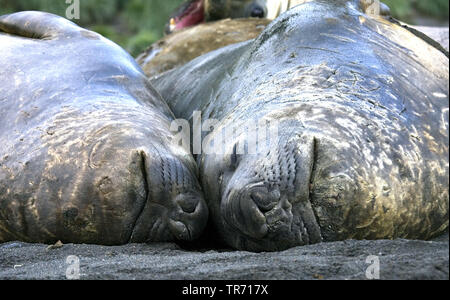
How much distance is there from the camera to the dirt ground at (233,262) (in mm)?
2516

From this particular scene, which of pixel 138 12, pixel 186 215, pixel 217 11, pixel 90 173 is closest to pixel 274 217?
pixel 186 215

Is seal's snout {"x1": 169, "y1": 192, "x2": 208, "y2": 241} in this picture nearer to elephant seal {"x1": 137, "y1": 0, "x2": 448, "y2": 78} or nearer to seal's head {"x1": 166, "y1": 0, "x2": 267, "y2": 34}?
elephant seal {"x1": 137, "y1": 0, "x2": 448, "y2": 78}

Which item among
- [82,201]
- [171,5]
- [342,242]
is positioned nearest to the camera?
[342,242]

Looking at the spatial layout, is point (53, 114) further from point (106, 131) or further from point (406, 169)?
point (406, 169)

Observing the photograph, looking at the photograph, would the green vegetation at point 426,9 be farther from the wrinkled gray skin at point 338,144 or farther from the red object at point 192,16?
the wrinkled gray skin at point 338,144

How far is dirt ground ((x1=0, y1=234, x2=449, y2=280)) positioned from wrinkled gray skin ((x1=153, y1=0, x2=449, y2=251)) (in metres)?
0.13

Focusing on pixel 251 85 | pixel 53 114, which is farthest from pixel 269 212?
pixel 53 114

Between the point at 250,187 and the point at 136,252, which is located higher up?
the point at 250,187

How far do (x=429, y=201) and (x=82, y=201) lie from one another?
51.9 inches

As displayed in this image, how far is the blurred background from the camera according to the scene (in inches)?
702

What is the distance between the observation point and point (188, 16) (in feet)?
24.4

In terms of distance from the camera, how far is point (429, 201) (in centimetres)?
323

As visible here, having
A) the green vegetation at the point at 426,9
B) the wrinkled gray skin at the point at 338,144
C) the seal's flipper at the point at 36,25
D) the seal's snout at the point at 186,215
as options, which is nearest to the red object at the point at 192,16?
the seal's flipper at the point at 36,25

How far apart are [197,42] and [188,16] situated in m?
1.04
